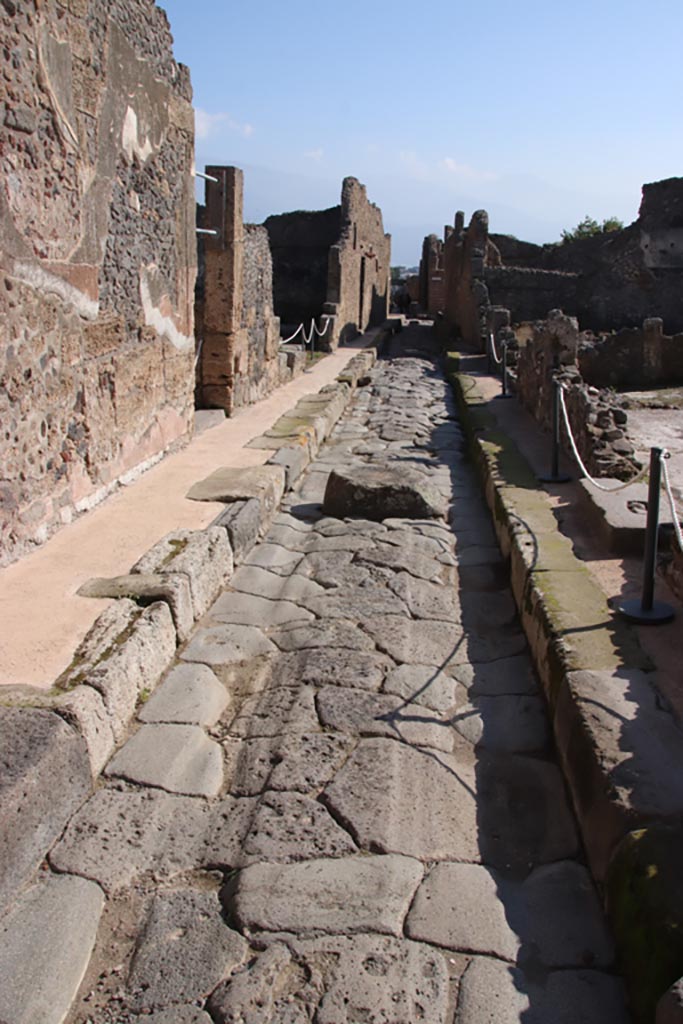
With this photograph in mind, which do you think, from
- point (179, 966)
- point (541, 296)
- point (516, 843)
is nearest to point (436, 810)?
point (516, 843)

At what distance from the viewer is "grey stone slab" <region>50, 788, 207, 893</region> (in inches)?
105

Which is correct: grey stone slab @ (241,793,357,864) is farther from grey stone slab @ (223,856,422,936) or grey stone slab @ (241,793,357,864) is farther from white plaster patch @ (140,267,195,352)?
white plaster patch @ (140,267,195,352)

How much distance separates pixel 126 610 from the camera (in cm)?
381

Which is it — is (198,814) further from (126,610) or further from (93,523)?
(93,523)

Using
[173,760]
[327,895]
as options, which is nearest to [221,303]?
[173,760]

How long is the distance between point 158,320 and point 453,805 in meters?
4.89

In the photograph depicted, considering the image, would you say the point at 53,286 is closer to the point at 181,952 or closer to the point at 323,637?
the point at 323,637

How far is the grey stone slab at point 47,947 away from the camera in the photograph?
212 cm

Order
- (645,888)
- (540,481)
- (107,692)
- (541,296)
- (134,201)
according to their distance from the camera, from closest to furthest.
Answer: (645,888)
(107,692)
(134,201)
(540,481)
(541,296)

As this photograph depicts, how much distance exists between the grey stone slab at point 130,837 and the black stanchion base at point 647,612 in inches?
78.0

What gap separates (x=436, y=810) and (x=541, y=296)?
20350 mm

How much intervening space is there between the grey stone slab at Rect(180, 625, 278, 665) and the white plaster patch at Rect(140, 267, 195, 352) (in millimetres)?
3063

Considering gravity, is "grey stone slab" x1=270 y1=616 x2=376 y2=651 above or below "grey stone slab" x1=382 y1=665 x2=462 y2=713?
above

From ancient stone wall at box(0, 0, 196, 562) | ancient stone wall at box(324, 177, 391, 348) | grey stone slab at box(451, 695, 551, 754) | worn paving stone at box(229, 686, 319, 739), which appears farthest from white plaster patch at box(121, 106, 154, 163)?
ancient stone wall at box(324, 177, 391, 348)
